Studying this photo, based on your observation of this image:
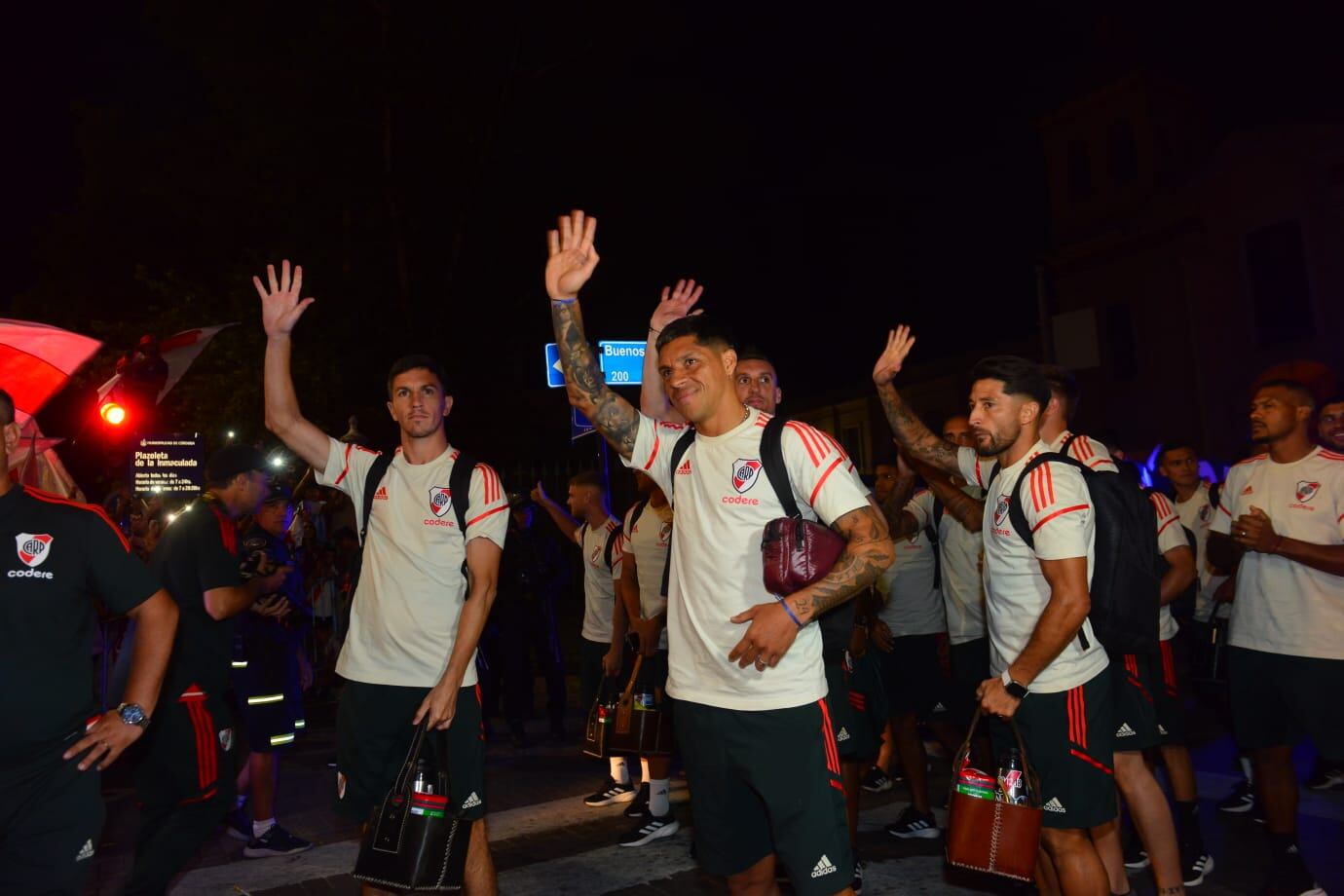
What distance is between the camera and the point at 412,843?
382cm

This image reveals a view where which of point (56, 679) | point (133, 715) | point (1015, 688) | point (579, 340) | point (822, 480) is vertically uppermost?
point (579, 340)

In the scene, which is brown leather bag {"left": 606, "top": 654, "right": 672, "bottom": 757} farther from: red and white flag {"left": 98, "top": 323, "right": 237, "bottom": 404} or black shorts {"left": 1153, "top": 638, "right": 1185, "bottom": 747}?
red and white flag {"left": 98, "top": 323, "right": 237, "bottom": 404}

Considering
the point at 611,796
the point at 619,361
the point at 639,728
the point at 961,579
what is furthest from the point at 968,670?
the point at 619,361

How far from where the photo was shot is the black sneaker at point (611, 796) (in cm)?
712

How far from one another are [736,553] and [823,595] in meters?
0.38

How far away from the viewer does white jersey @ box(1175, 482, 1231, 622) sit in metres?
7.21

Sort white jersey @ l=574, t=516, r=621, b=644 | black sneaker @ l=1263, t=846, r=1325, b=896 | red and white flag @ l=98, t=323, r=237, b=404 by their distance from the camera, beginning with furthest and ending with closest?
1. red and white flag @ l=98, t=323, r=237, b=404
2. white jersey @ l=574, t=516, r=621, b=644
3. black sneaker @ l=1263, t=846, r=1325, b=896

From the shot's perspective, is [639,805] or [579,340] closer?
[579,340]

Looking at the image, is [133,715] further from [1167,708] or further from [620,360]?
[620,360]

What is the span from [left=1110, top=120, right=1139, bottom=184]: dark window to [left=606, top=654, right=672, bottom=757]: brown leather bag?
2577 cm

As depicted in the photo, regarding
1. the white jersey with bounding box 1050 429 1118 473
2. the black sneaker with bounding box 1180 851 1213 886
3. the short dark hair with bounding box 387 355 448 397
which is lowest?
the black sneaker with bounding box 1180 851 1213 886

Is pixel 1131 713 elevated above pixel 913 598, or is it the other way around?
pixel 913 598

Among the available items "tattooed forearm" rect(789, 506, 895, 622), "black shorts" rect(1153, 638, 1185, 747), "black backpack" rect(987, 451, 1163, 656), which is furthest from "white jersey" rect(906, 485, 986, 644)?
"tattooed forearm" rect(789, 506, 895, 622)

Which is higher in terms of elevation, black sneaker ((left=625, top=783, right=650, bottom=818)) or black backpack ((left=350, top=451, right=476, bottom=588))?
black backpack ((left=350, top=451, right=476, bottom=588))
